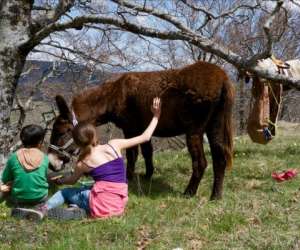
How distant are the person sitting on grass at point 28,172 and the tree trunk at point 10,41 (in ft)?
2.62

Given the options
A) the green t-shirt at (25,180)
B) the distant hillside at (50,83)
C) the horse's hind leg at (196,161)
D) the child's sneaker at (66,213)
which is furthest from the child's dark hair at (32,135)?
the distant hillside at (50,83)

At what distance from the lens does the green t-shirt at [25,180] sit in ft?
18.9

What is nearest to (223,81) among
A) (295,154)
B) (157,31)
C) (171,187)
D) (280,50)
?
(157,31)

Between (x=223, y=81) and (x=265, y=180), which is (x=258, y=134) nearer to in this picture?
(x=265, y=180)

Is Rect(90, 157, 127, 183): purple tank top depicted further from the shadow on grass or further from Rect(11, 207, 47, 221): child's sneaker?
the shadow on grass

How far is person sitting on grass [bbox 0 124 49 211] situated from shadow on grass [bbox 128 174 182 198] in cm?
183

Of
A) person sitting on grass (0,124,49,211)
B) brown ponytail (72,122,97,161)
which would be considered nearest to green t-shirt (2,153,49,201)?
person sitting on grass (0,124,49,211)

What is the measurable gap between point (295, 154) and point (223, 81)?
414cm

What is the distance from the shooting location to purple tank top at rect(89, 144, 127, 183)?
5680 mm

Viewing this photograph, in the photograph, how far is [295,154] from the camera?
10.5m

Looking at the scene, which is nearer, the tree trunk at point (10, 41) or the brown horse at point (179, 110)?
the tree trunk at point (10, 41)

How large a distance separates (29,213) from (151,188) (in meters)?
2.73

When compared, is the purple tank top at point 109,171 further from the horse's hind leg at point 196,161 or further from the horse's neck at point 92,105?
the horse's neck at point 92,105

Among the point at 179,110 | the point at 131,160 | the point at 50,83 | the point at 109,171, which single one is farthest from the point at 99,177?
the point at 50,83
